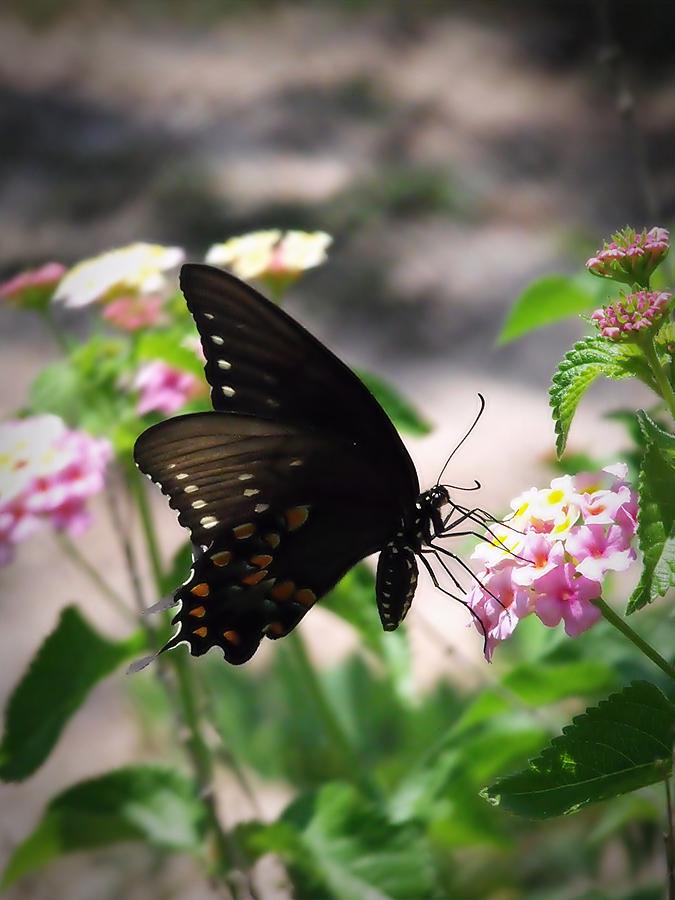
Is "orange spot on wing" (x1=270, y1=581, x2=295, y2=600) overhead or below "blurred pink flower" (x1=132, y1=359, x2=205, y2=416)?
below

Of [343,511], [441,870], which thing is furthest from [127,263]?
[441,870]

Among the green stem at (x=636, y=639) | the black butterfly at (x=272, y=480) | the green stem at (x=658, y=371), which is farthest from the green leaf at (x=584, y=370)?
the black butterfly at (x=272, y=480)

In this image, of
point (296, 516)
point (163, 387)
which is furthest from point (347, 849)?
point (163, 387)

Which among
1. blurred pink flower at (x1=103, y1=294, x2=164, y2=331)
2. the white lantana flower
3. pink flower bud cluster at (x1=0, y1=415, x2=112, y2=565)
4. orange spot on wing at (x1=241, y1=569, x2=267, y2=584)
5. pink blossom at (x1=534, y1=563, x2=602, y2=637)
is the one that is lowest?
pink blossom at (x1=534, y1=563, x2=602, y2=637)

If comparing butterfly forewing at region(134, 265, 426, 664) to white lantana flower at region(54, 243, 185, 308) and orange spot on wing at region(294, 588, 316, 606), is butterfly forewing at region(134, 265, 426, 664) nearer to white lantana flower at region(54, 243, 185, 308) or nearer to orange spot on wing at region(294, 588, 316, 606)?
orange spot on wing at region(294, 588, 316, 606)

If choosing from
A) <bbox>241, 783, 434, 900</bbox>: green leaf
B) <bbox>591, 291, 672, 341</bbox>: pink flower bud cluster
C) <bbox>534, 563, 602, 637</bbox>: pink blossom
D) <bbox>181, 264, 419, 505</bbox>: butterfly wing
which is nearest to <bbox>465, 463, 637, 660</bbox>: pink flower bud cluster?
<bbox>534, 563, 602, 637</bbox>: pink blossom

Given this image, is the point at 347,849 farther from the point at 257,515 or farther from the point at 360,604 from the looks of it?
the point at 257,515

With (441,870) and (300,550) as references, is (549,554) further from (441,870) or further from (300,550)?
(441,870)
